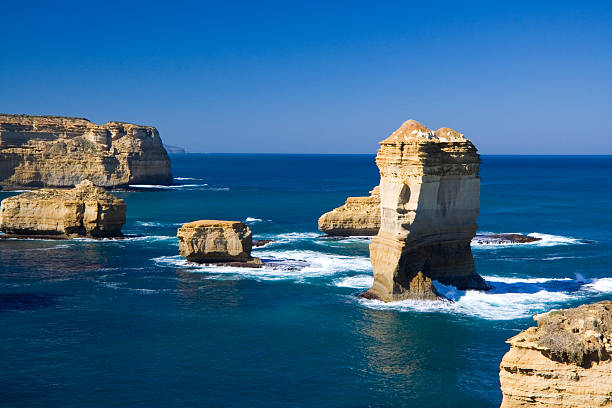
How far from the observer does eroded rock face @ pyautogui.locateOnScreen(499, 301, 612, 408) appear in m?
15.6

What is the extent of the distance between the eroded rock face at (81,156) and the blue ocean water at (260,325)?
212 ft

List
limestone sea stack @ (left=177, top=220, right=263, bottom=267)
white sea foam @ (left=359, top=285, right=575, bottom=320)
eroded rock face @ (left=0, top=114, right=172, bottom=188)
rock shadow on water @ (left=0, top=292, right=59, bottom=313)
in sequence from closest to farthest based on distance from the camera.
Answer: white sea foam @ (left=359, top=285, right=575, bottom=320) < rock shadow on water @ (left=0, top=292, right=59, bottom=313) < limestone sea stack @ (left=177, top=220, right=263, bottom=267) < eroded rock face @ (left=0, top=114, right=172, bottom=188)

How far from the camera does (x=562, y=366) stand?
1574 centimetres

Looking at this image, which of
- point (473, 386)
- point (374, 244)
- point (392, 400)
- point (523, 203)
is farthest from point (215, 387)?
point (523, 203)

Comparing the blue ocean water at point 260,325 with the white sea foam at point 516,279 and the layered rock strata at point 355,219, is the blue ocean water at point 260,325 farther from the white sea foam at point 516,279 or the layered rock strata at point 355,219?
the layered rock strata at point 355,219

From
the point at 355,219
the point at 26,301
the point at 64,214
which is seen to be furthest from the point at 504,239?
the point at 26,301

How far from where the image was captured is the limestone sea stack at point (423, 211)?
1452 inches

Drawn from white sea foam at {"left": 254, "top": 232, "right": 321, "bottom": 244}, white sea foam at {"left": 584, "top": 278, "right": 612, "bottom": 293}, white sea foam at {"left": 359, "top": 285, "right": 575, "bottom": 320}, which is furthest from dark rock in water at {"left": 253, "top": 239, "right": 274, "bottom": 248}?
white sea foam at {"left": 584, "top": 278, "right": 612, "bottom": 293}

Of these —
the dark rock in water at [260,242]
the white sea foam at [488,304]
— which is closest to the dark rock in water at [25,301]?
the white sea foam at [488,304]

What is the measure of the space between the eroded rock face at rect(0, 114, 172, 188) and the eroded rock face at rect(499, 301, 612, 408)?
113 metres

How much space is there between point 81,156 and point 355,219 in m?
74.9

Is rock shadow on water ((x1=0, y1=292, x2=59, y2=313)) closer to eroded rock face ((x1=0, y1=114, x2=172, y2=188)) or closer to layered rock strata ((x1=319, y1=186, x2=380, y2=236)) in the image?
layered rock strata ((x1=319, y1=186, x2=380, y2=236))

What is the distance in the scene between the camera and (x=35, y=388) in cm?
2497

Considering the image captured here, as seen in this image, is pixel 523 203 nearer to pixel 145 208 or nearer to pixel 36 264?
pixel 145 208
